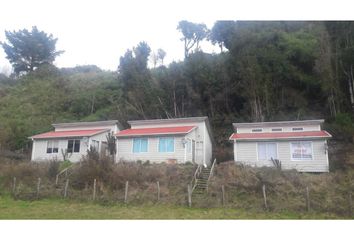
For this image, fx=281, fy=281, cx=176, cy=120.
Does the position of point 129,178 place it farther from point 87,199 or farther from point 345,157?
point 345,157

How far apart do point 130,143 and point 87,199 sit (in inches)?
276

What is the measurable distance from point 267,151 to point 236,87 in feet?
41.4

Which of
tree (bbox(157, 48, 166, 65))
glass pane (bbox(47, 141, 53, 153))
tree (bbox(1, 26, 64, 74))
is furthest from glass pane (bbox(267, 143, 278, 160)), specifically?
tree (bbox(1, 26, 64, 74))

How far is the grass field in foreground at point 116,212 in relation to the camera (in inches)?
494

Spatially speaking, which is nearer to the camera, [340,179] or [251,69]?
[340,179]

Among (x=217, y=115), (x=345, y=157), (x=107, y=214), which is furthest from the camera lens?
(x=217, y=115)

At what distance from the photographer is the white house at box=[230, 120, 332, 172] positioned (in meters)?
19.1

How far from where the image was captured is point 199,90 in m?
33.3

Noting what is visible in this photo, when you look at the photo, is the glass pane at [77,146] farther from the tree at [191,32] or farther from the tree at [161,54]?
the tree at [161,54]

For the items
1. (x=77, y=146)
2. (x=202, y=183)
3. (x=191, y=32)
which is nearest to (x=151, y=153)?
(x=202, y=183)

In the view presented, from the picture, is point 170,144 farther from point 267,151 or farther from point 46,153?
point 46,153

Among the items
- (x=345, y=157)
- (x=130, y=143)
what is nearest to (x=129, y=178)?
(x=130, y=143)

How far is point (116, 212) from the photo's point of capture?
13.4 metres

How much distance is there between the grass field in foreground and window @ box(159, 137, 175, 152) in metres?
6.86
